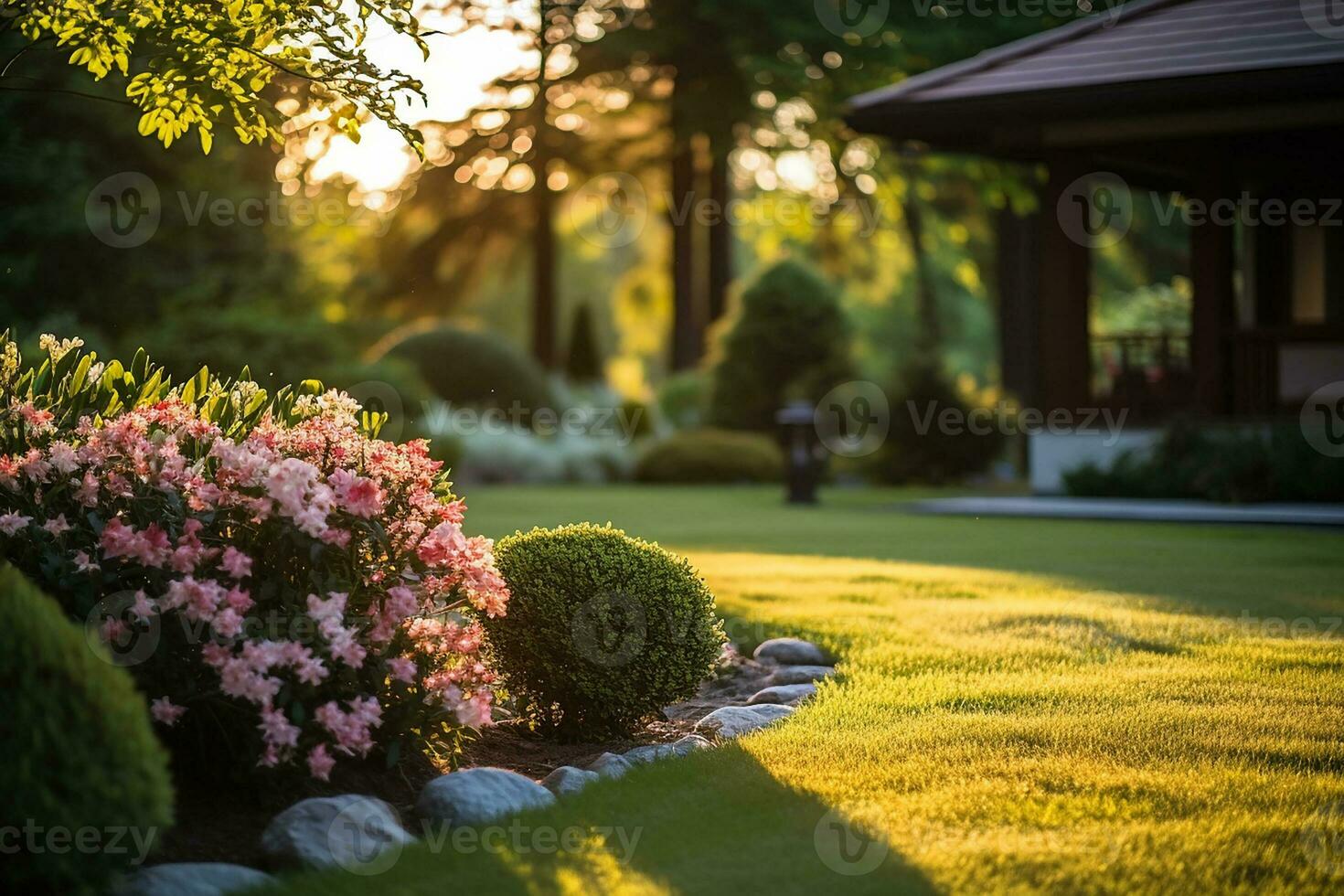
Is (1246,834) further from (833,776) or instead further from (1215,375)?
(1215,375)

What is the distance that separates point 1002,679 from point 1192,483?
31.1 feet

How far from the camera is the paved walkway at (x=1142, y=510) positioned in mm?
13141

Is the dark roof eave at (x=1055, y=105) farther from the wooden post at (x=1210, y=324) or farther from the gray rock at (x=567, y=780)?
the gray rock at (x=567, y=780)

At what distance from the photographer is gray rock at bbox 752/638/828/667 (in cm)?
730

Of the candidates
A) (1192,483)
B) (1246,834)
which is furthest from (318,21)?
(1192,483)

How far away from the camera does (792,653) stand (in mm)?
7352
